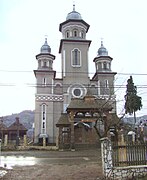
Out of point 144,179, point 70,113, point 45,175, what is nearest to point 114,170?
point 144,179

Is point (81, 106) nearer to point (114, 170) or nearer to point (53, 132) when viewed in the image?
point (53, 132)

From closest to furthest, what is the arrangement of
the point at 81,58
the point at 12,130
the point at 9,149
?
the point at 9,149
the point at 81,58
the point at 12,130

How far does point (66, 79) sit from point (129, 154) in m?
30.2

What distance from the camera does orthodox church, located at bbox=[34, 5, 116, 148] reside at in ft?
127

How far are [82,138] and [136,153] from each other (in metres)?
19.1

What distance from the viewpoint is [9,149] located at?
28641mm

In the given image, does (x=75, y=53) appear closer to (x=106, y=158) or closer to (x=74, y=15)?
(x=74, y=15)

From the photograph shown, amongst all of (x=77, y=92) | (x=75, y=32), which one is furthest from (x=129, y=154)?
(x=75, y=32)

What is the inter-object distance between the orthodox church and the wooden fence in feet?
87.0

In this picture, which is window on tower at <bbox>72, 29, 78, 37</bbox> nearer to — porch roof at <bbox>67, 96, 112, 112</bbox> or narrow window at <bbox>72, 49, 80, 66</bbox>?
narrow window at <bbox>72, 49, 80, 66</bbox>

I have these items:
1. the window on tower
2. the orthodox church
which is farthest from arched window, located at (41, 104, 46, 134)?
the window on tower

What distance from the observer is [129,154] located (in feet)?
35.2

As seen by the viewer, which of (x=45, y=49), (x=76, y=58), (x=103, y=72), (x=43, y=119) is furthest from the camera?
(x=45, y=49)

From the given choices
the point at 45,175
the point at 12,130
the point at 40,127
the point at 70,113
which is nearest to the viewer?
the point at 45,175
